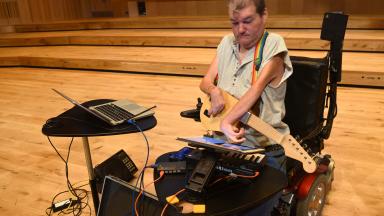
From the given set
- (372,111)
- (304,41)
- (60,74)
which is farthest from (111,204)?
(60,74)

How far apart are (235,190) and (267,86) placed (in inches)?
19.8

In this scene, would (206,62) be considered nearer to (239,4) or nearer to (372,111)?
(372,111)

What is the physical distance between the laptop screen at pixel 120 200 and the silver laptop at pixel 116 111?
25 centimetres

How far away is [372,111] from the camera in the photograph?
295 centimetres

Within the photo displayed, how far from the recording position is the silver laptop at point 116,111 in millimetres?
1506

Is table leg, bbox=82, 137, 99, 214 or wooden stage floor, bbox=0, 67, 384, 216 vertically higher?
table leg, bbox=82, 137, 99, 214

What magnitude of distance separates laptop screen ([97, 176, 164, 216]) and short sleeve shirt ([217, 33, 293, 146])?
50cm

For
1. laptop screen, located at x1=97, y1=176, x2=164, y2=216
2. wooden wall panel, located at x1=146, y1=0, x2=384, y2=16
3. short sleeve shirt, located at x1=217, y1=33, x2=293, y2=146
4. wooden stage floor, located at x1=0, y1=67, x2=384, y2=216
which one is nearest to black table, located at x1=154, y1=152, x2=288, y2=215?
laptop screen, located at x1=97, y1=176, x2=164, y2=216

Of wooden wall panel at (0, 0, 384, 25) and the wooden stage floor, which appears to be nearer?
the wooden stage floor

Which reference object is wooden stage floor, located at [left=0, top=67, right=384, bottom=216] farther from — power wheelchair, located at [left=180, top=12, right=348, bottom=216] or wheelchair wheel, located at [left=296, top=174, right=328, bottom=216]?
power wheelchair, located at [left=180, top=12, right=348, bottom=216]

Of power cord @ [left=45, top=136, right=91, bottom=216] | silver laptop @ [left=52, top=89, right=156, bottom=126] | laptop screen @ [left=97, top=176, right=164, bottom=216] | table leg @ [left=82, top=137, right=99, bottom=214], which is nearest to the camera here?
laptop screen @ [left=97, top=176, right=164, bottom=216]

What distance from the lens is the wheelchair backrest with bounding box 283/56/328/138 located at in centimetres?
154

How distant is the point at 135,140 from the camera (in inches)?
109

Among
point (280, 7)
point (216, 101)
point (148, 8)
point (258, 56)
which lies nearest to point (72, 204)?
point (216, 101)
